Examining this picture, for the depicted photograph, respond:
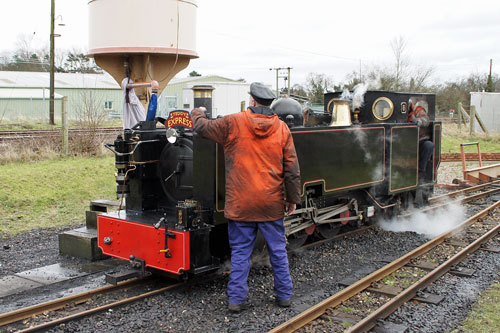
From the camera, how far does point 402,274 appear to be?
5320 millimetres

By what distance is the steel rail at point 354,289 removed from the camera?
3.80 metres

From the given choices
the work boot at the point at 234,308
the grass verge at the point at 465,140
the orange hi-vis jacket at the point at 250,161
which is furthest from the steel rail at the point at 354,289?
the grass verge at the point at 465,140

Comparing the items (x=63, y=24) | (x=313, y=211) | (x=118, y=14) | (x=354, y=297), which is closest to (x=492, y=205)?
(x=313, y=211)

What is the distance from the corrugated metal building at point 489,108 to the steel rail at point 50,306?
80.7ft

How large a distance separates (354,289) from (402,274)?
94 centimetres

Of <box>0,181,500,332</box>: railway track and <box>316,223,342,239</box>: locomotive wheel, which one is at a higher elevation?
<box>316,223,342,239</box>: locomotive wheel

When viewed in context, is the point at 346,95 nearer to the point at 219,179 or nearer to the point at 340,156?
the point at 340,156

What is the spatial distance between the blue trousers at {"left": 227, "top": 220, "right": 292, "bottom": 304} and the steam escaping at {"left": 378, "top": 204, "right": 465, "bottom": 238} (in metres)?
3.56

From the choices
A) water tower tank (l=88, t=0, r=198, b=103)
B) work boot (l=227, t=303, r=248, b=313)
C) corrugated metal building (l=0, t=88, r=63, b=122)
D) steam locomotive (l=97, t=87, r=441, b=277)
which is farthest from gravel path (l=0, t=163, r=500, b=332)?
corrugated metal building (l=0, t=88, r=63, b=122)

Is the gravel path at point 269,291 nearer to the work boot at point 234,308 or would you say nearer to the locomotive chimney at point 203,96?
the work boot at point 234,308

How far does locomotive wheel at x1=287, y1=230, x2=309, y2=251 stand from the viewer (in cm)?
602

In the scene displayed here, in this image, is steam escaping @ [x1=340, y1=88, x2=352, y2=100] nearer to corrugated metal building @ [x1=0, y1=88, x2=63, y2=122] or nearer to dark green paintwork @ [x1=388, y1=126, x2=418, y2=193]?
dark green paintwork @ [x1=388, y1=126, x2=418, y2=193]

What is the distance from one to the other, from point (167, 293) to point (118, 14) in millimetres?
3909

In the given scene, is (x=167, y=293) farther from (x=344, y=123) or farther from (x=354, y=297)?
(x=344, y=123)
